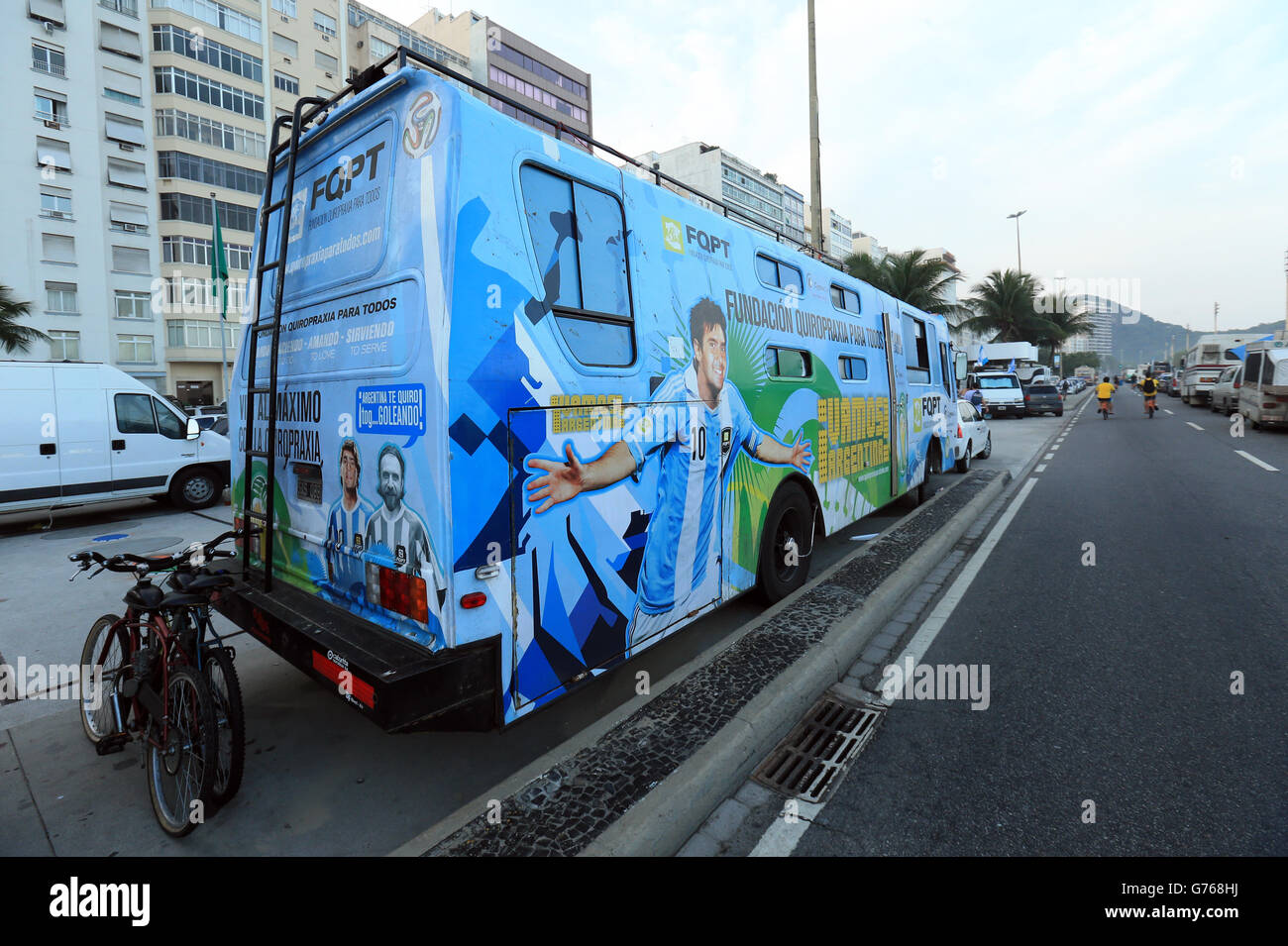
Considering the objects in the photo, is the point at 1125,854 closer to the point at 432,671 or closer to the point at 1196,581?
the point at 432,671

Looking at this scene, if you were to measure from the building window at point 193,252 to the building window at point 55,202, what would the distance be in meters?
3.97

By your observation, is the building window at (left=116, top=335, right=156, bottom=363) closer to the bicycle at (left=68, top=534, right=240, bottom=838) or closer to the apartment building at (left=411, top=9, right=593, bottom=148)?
the apartment building at (left=411, top=9, right=593, bottom=148)

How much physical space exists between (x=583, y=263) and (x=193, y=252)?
42579 mm

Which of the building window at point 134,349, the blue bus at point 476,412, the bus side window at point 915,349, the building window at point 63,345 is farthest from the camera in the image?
the building window at point 134,349

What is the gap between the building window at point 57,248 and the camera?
31547 millimetres

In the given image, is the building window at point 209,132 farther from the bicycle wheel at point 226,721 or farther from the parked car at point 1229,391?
the parked car at point 1229,391

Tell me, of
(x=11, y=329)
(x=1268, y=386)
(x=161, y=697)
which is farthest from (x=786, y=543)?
(x=11, y=329)

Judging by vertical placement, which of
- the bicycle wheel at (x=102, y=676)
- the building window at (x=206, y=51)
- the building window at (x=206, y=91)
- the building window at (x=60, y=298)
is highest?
the building window at (x=206, y=51)

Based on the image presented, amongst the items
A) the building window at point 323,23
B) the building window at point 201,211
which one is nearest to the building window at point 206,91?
the building window at point 201,211

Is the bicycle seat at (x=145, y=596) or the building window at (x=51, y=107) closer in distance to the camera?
the bicycle seat at (x=145, y=596)

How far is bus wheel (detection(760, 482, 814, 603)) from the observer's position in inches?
191

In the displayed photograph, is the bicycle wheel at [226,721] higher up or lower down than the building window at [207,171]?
lower down

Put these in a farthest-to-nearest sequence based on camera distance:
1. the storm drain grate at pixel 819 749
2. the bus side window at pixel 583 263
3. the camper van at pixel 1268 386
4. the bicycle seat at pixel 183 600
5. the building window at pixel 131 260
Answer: the building window at pixel 131 260
the camper van at pixel 1268 386
the storm drain grate at pixel 819 749
the bus side window at pixel 583 263
the bicycle seat at pixel 183 600

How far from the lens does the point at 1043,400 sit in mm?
28281
